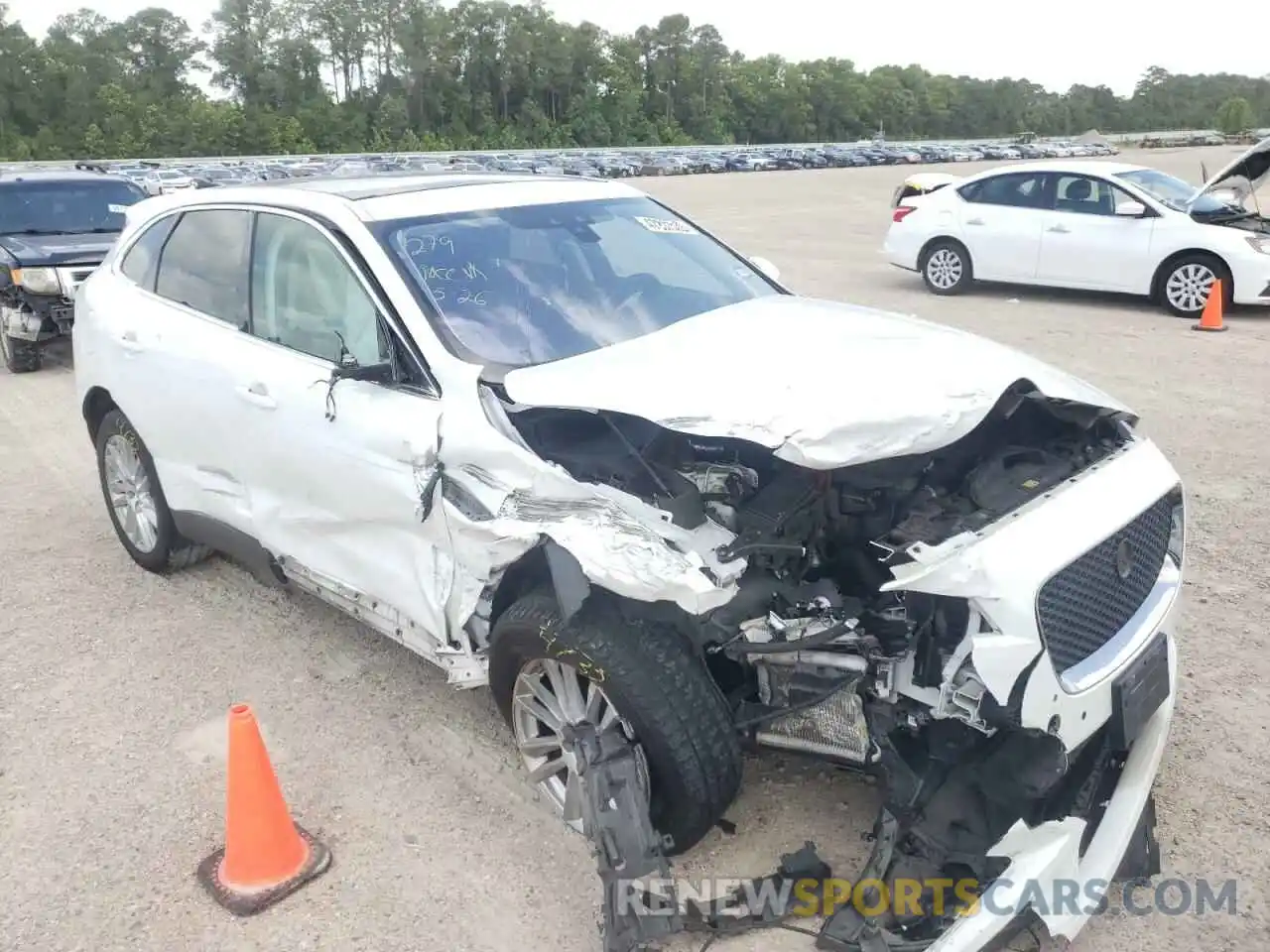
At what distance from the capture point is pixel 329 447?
11.8 feet

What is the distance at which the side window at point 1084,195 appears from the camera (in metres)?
11.1

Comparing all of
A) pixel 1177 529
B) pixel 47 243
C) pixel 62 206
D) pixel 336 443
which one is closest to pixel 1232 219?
pixel 1177 529

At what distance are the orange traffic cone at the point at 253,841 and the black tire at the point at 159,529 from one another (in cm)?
219

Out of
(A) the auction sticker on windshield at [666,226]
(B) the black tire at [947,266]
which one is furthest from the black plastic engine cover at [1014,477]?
(B) the black tire at [947,266]

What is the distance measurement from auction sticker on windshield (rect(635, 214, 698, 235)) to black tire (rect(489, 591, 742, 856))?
2065 millimetres

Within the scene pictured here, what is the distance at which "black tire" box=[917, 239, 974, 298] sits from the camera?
12.4 meters

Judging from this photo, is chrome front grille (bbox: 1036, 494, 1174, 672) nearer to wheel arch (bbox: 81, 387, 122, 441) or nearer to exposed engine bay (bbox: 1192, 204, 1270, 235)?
wheel arch (bbox: 81, 387, 122, 441)

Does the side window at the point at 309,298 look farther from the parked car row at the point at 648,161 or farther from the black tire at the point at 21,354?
the parked car row at the point at 648,161

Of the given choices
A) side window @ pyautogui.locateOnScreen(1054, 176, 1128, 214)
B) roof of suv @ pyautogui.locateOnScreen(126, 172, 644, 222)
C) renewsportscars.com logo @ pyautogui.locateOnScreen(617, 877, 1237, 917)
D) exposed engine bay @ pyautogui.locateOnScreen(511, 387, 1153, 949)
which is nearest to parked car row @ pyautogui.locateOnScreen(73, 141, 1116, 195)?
side window @ pyautogui.locateOnScreen(1054, 176, 1128, 214)

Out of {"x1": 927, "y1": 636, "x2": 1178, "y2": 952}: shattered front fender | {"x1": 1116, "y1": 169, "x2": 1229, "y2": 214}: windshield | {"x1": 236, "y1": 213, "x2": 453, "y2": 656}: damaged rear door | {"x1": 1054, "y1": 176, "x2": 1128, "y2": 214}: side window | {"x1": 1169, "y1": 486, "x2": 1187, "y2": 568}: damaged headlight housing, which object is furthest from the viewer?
{"x1": 1054, "y1": 176, "x2": 1128, "y2": 214}: side window

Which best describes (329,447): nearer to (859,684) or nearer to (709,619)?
(709,619)

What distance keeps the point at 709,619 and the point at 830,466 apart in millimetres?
527

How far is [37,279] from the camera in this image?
9.40 metres

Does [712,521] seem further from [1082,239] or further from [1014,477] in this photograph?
[1082,239]
